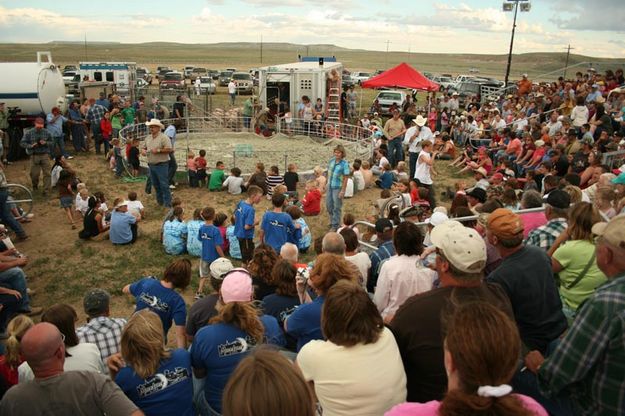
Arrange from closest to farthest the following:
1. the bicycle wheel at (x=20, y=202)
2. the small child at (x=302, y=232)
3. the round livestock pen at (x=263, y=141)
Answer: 1. the small child at (x=302, y=232)
2. the bicycle wheel at (x=20, y=202)
3. the round livestock pen at (x=263, y=141)

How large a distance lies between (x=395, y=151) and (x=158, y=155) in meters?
7.98

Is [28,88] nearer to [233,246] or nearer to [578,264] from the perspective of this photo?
[233,246]

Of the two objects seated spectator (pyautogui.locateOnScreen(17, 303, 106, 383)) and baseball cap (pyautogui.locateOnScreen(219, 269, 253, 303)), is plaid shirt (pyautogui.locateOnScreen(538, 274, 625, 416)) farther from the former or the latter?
seated spectator (pyautogui.locateOnScreen(17, 303, 106, 383))

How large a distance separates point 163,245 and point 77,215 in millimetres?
3227

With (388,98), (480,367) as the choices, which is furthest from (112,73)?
(480,367)

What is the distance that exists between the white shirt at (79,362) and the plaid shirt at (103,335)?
480 millimetres

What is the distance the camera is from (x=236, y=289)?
3.76 m

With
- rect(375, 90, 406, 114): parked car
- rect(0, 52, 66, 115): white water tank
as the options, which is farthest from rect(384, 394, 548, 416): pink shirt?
rect(375, 90, 406, 114): parked car

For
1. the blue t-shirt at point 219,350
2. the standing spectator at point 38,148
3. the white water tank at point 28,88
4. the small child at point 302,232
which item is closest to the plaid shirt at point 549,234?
the blue t-shirt at point 219,350

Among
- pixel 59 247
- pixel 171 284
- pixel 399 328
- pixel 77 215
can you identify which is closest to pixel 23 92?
pixel 77 215

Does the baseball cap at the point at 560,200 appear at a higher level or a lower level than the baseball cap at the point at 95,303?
higher

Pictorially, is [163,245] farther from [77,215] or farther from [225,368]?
[225,368]

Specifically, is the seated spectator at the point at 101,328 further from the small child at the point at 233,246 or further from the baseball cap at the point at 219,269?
the small child at the point at 233,246

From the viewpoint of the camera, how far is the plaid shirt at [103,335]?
440cm
